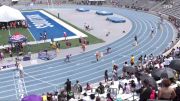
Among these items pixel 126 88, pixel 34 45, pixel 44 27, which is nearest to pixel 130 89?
pixel 126 88

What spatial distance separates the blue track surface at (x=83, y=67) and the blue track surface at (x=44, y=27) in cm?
811

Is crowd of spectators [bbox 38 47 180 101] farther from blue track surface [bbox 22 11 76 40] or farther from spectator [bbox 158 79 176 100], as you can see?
blue track surface [bbox 22 11 76 40]

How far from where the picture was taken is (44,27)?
4791 centimetres

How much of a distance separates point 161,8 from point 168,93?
50473 millimetres

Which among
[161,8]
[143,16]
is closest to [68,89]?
[143,16]

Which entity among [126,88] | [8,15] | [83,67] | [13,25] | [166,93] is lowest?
[13,25]

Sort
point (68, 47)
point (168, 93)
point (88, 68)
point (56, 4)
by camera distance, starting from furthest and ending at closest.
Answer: point (56, 4), point (68, 47), point (88, 68), point (168, 93)

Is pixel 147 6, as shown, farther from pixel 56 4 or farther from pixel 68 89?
pixel 68 89

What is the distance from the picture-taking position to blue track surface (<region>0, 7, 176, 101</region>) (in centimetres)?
2597

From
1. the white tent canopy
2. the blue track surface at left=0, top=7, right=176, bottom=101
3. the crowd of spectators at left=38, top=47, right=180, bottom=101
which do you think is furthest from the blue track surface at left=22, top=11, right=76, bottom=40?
the crowd of spectators at left=38, top=47, right=180, bottom=101

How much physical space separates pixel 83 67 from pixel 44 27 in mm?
19193

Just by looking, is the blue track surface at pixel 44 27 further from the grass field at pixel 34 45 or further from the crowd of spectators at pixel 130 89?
the crowd of spectators at pixel 130 89

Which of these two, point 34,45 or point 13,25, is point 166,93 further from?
point 13,25

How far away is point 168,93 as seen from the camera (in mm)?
10336
